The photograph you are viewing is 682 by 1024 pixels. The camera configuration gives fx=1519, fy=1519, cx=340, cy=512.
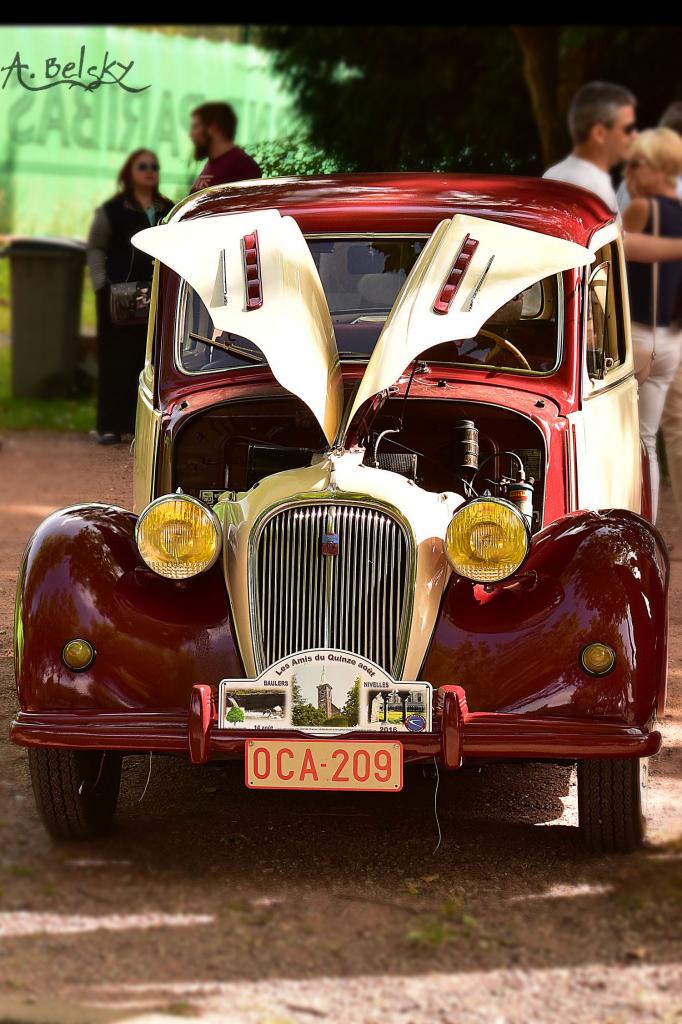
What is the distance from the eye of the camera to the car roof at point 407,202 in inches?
202

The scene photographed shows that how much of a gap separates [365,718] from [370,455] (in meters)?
1.08

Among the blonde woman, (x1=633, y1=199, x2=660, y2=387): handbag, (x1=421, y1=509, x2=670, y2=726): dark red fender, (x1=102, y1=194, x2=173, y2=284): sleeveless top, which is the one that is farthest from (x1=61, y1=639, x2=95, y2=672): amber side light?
(x1=633, y1=199, x2=660, y2=387): handbag

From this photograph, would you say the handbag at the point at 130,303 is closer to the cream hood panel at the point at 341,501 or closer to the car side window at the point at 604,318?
the cream hood panel at the point at 341,501

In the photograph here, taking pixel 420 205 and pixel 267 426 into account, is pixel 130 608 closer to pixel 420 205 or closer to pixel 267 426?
pixel 267 426

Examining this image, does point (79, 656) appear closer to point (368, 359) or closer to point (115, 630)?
point (115, 630)

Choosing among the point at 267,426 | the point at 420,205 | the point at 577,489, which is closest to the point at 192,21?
the point at 420,205

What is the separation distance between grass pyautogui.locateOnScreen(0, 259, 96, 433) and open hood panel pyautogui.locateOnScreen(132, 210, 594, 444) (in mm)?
6252

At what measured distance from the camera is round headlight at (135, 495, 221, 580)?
161 inches

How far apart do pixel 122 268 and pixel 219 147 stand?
2.94 ft

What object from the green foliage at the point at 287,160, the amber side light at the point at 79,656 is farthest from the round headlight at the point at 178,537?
the green foliage at the point at 287,160

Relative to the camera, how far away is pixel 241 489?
4914 millimetres

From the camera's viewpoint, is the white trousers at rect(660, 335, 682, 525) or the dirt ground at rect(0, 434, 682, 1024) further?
the white trousers at rect(660, 335, 682, 525)

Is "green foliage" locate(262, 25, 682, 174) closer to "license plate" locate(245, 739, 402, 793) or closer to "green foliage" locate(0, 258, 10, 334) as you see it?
"green foliage" locate(0, 258, 10, 334)

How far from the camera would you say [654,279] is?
6.62 meters
